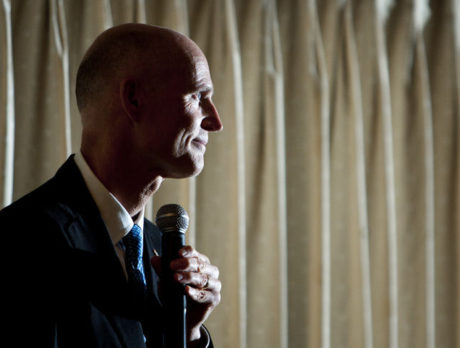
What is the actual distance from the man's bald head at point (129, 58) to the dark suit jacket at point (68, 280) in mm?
237

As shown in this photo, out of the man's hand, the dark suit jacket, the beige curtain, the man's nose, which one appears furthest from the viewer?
the beige curtain

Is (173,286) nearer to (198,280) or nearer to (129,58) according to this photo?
(198,280)

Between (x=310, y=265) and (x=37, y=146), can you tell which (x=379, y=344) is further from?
(x=37, y=146)

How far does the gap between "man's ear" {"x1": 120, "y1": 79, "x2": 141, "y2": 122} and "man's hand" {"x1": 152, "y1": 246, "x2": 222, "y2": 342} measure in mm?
346

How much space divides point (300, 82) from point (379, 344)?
3.85 ft

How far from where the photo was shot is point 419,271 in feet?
8.60

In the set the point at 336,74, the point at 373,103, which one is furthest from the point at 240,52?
the point at 373,103

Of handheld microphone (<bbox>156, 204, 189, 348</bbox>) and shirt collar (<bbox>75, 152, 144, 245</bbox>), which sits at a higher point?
shirt collar (<bbox>75, 152, 144, 245</bbox>)

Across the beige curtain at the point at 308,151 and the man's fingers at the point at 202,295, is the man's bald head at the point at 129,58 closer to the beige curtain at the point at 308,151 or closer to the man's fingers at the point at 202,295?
the man's fingers at the point at 202,295

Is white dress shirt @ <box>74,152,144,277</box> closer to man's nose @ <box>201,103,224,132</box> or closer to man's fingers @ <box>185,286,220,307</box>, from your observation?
man's fingers @ <box>185,286,220,307</box>

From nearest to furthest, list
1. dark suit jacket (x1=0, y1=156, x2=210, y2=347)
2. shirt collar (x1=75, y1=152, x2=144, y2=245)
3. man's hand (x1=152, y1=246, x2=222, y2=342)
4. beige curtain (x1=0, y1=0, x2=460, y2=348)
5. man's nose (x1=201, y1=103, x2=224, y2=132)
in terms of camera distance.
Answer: dark suit jacket (x1=0, y1=156, x2=210, y2=347)
man's hand (x1=152, y1=246, x2=222, y2=342)
shirt collar (x1=75, y1=152, x2=144, y2=245)
man's nose (x1=201, y1=103, x2=224, y2=132)
beige curtain (x1=0, y1=0, x2=460, y2=348)

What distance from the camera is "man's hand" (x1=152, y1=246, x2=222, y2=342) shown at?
1.18m

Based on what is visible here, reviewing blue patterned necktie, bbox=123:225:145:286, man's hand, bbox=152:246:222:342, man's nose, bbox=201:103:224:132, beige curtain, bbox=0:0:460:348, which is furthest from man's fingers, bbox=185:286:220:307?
beige curtain, bbox=0:0:460:348

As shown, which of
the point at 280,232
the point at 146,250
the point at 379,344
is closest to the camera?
the point at 146,250
